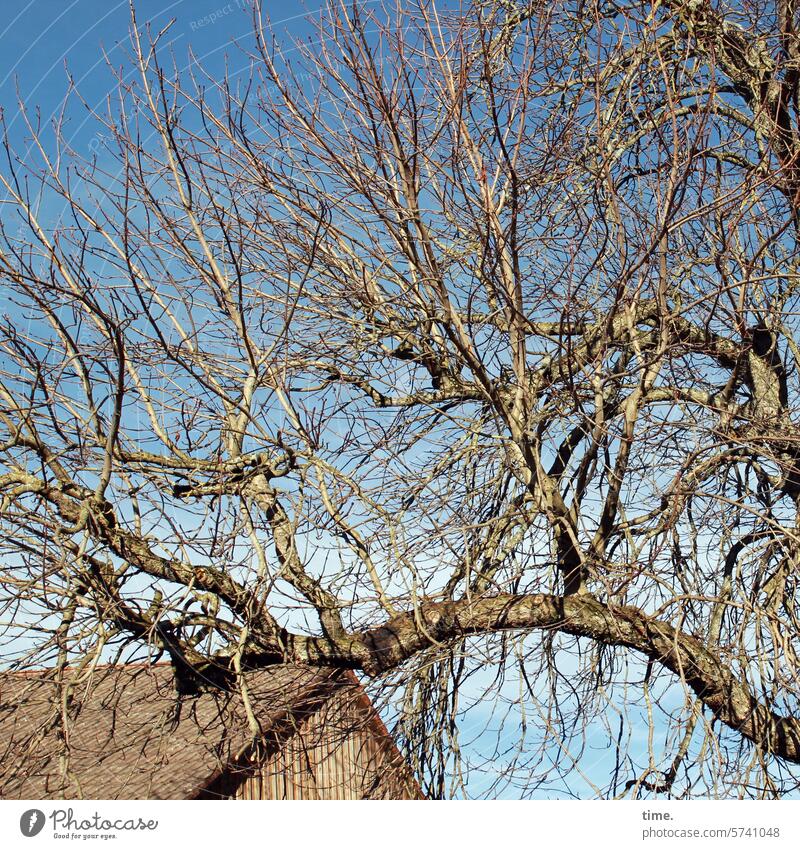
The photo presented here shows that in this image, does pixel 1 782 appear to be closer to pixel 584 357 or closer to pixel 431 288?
pixel 431 288

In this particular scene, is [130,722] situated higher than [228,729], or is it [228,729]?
[130,722]

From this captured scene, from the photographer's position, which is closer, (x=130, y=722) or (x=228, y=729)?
(x=228, y=729)

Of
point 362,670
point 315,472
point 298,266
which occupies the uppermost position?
point 298,266

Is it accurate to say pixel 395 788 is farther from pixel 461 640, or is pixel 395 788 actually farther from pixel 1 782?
pixel 1 782

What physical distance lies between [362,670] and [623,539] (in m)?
1.91

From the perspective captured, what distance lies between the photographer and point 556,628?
215 inches

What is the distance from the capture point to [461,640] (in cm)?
530

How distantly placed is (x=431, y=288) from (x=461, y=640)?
2.16m

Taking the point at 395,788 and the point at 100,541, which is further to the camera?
the point at 395,788

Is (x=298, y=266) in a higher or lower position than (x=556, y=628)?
higher
